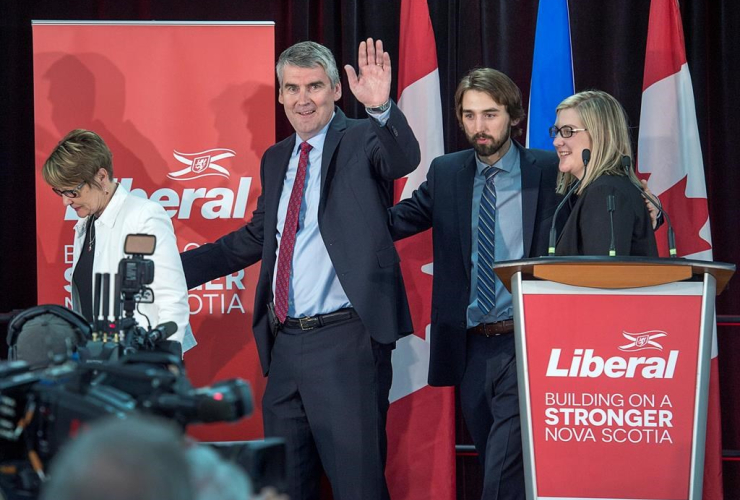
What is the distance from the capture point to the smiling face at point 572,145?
331 centimetres

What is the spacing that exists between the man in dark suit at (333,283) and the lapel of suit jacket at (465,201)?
0.28m

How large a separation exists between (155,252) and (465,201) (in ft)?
3.96

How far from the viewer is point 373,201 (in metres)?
3.40

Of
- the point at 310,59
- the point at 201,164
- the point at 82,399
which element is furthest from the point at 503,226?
the point at 82,399

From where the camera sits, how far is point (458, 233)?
3.59m

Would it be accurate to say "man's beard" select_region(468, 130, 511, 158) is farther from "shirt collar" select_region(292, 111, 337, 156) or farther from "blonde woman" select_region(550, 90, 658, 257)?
"shirt collar" select_region(292, 111, 337, 156)

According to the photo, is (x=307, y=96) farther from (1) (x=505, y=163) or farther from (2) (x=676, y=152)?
(2) (x=676, y=152)

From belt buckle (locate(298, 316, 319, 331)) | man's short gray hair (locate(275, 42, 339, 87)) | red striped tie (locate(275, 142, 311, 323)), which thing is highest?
man's short gray hair (locate(275, 42, 339, 87))

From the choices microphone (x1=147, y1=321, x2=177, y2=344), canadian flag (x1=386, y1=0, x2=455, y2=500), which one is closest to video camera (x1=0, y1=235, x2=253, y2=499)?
microphone (x1=147, y1=321, x2=177, y2=344)

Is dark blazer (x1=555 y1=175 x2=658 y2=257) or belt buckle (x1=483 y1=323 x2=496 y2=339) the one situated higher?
dark blazer (x1=555 y1=175 x2=658 y2=257)

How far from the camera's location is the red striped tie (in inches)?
134

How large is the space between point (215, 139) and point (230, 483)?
9.64 ft

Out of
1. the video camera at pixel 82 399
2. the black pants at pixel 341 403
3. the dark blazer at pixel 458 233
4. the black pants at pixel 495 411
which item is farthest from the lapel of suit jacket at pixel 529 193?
the video camera at pixel 82 399

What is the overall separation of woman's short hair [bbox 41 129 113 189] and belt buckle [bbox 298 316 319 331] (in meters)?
0.84
